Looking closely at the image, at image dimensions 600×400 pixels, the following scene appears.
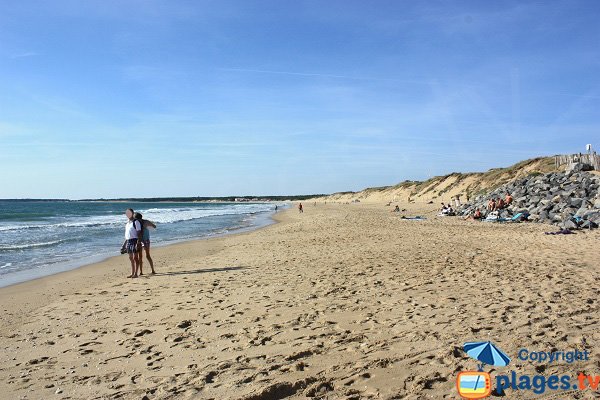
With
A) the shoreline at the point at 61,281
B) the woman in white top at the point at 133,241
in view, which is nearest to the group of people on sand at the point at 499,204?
the shoreline at the point at 61,281

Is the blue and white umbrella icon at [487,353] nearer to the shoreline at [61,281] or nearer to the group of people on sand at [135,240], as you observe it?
the shoreline at [61,281]

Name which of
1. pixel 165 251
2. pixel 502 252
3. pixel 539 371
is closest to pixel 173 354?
pixel 539 371

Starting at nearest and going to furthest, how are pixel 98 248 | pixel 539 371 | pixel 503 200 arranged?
pixel 539 371 → pixel 98 248 → pixel 503 200

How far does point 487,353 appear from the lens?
423 centimetres

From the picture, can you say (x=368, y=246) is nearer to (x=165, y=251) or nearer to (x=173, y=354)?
(x=165, y=251)

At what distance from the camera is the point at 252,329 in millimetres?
5523

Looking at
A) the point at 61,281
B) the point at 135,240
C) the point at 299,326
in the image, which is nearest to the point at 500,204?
the point at 135,240

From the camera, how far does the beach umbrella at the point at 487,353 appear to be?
4031 millimetres

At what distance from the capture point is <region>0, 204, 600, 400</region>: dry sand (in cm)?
395

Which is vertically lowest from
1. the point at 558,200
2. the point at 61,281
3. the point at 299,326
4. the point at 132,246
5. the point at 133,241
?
the point at 61,281

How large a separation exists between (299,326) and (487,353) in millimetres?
2319

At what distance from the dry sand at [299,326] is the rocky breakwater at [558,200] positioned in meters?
7.57

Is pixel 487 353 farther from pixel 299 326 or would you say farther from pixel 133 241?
pixel 133 241

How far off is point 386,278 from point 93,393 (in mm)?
5704
